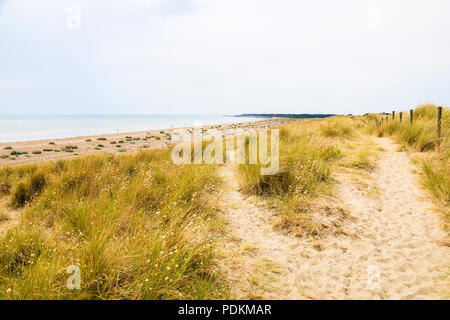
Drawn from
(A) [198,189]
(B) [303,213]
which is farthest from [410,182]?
(A) [198,189]

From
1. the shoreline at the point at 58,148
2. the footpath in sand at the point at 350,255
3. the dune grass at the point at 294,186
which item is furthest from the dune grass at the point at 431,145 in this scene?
the shoreline at the point at 58,148

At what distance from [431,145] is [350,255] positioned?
728 centimetres

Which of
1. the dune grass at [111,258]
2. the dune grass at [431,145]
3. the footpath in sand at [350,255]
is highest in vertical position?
the dune grass at [431,145]

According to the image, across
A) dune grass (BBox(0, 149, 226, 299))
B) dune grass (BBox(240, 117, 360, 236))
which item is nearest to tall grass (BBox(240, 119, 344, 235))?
dune grass (BBox(240, 117, 360, 236))

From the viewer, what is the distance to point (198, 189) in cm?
454

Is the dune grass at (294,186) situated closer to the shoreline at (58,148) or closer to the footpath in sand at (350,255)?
the footpath in sand at (350,255)

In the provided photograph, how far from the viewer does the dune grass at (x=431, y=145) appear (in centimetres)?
399

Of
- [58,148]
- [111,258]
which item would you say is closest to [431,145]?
[111,258]

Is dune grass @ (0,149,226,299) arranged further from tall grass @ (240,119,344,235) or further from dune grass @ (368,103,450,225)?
dune grass @ (368,103,450,225)

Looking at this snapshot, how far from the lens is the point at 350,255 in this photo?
9.25 feet

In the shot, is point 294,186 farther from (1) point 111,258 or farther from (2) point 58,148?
(2) point 58,148

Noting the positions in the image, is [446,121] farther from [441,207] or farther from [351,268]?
[351,268]

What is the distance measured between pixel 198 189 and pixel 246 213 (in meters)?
1.12

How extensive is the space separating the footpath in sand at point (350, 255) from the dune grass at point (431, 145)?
326mm
